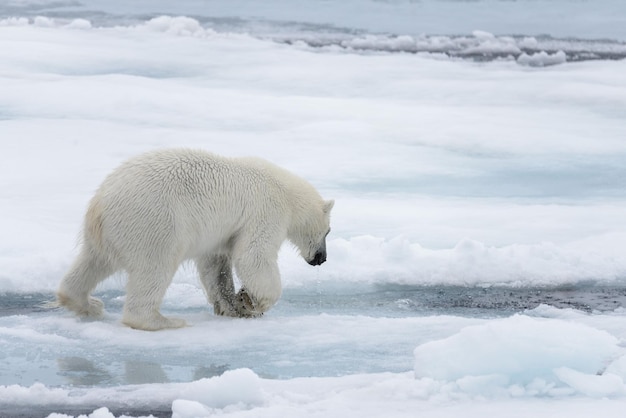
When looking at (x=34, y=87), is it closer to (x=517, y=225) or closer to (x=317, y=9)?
(x=517, y=225)

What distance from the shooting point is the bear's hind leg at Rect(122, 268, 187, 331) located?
469 centimetres

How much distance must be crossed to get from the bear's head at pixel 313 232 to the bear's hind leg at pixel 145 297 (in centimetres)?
88

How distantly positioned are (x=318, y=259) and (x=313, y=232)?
0.59 feet

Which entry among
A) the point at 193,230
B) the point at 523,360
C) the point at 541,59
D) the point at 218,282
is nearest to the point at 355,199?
the point at 218,282

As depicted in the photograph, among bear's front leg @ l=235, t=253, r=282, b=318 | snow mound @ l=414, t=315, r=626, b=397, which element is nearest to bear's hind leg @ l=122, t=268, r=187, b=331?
bear's front leg @ l=235, t=253, r=282, b=318

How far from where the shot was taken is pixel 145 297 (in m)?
4.70

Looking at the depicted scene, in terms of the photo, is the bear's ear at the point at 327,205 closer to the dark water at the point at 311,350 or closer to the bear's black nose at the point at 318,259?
the bear's black nose at the point at 318,259

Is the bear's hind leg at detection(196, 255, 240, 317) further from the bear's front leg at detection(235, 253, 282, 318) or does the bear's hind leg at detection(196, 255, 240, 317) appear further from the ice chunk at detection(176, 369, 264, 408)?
the ice chunk at detection(176, 369, 264, 408)

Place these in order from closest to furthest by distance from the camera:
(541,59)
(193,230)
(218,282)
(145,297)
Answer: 1. (145,297)
2. (193,230)
3. (218,282)
4. (541,59)

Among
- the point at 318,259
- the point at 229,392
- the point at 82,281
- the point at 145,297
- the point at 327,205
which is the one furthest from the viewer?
the point at 318,259

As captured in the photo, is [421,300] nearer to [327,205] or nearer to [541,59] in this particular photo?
[327,205]

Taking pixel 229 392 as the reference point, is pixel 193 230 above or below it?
above

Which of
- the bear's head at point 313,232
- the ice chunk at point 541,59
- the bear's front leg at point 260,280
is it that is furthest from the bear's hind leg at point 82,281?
the ice chunk at point 541,59

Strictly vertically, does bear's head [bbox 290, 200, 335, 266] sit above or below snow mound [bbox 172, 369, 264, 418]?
above
